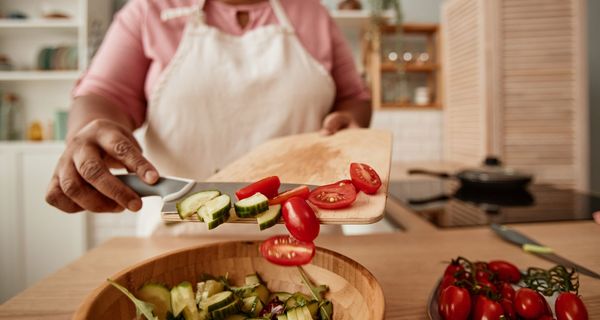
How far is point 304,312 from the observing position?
0.56 m

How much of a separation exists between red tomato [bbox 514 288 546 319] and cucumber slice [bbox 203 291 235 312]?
0.41 m

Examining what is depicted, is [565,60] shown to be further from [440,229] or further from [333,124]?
[333,124]

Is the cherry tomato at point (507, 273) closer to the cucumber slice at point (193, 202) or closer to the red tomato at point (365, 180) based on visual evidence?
the red tomato at point (365, 180)

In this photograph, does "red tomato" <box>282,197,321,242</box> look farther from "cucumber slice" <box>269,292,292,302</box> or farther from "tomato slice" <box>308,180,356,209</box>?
"cucumber slice" <box>269,292,292,302</box>

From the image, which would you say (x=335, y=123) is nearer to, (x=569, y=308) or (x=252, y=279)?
(x=252, y=279)

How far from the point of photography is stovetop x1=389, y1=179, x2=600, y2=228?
4.31 ft

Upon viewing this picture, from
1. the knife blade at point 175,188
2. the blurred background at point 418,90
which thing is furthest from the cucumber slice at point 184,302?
the blurred background at point 418,90

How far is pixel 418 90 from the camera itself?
11.9 feet

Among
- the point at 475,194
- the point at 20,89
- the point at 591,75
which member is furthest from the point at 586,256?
the point at 20,89

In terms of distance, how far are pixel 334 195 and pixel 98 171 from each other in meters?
0.43

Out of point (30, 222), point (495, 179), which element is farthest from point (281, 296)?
point (30, 222)

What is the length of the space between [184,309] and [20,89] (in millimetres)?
3598

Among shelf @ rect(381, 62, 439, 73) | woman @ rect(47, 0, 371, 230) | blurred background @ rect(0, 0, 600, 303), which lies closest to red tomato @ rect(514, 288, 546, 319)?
woman @ rect(47, 0, 371, 230)

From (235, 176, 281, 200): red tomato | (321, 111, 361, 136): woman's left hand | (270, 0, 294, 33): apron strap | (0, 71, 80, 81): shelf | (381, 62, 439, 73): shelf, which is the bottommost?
(235, 176, 281, 200): red tomato
